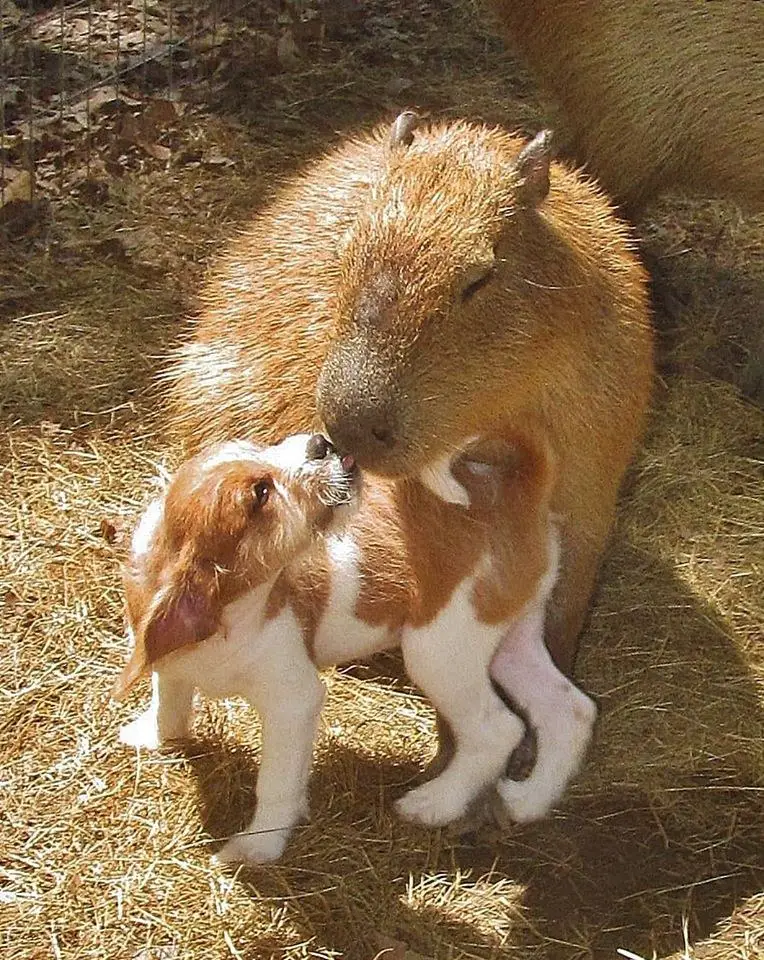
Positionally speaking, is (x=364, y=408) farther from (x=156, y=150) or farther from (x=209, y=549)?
(x=156, y=150)

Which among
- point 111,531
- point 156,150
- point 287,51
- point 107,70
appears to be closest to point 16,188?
point 156,150

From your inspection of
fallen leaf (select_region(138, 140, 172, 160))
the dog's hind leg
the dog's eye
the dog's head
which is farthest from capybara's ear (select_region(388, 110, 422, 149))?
fallen leaf (select_region(138, 140, 172, 160))

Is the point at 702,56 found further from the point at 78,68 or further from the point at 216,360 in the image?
the point at 78,68

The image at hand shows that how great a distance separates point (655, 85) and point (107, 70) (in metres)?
2.37

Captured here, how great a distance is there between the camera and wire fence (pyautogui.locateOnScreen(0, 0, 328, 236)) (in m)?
5.18

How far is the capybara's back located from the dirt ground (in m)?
0.65

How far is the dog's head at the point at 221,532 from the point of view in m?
2.57

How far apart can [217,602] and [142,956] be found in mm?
739

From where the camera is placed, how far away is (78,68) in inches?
220

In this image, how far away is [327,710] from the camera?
3346 millimetres

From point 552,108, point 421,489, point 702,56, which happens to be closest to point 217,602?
point 421,489

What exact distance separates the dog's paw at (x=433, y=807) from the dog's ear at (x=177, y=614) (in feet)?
2.38

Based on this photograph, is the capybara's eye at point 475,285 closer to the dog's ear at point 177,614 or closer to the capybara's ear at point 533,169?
the capybara's ear at point 533,169

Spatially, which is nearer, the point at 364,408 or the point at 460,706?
the point at 364,408
